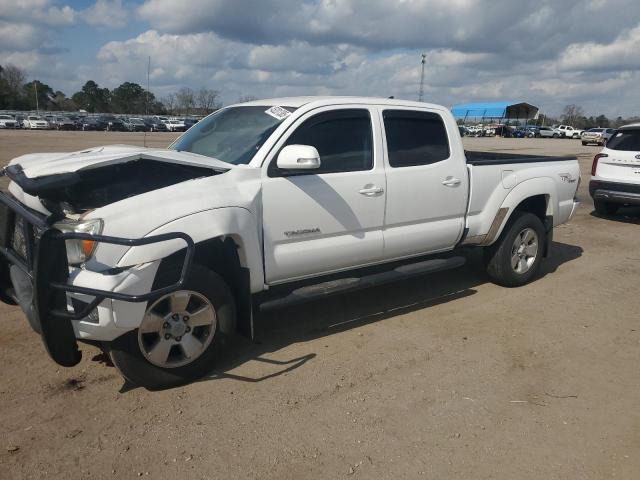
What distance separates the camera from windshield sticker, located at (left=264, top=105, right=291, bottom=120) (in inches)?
173

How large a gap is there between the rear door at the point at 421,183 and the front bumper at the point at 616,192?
19.3ft

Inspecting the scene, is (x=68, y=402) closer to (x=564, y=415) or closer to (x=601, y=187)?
(x=564, y=415)

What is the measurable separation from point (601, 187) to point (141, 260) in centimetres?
936

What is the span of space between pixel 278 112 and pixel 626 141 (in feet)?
26.6

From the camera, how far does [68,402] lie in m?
3.60

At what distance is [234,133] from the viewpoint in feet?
15.1

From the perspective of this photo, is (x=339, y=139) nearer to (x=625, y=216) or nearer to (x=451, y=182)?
(x=451, y=182)

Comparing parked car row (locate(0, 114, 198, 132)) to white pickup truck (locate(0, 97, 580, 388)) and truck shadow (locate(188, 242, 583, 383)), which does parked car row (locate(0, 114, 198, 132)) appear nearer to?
truck shadow (locate(188, 242, 583, 383))

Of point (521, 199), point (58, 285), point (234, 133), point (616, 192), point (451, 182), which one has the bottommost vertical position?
point (616, 192)

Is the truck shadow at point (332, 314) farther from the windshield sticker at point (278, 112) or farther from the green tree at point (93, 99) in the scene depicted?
the green tree at point (93, 99)

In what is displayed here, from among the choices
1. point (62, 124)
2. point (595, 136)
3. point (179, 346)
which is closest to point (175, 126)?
point (62, 124)

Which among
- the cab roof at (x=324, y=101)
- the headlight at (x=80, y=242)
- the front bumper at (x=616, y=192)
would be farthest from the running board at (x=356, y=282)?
the front bumper at (x=616, y=192)

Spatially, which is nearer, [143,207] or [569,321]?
[143,207]

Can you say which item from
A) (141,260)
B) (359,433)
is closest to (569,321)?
(359,433)
